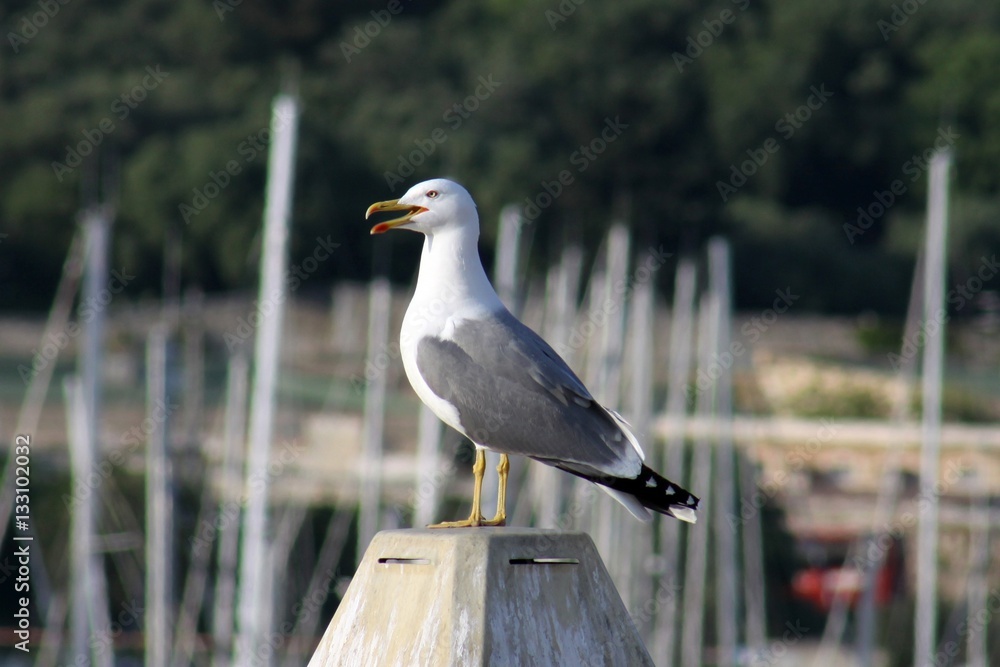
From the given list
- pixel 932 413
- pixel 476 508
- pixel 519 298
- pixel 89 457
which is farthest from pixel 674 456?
pixel 476 508

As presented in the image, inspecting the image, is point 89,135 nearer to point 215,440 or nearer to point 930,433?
point 215,440

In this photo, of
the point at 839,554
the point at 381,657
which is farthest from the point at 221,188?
the point at 381,657

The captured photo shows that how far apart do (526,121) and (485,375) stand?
53280 millimetres

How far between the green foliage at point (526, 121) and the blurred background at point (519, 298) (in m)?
0.15

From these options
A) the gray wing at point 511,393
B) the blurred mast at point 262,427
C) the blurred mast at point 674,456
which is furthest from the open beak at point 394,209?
the blurred mast at point 674,456

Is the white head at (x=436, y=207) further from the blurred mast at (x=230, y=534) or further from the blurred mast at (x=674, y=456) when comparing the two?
the blurred mast at (x=674, y=456)

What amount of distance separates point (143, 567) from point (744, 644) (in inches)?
327

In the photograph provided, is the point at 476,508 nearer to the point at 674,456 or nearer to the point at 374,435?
the point at 374,435

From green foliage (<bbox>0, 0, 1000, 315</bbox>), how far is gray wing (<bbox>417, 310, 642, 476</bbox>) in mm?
39628

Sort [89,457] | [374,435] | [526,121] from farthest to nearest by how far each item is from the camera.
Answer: [526,121]
[374,435]
[89,457]

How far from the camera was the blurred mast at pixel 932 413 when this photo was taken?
754 inches

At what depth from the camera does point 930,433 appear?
781 inches

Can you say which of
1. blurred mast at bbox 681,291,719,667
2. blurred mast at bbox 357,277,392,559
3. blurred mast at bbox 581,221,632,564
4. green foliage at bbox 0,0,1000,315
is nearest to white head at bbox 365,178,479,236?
blurred mast at bbox 581,221,632,564

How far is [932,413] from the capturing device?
19781 millimetres
